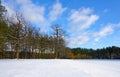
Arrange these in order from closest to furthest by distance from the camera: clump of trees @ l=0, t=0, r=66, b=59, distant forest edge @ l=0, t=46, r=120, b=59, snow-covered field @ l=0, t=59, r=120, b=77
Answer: snow-covered field @ l=0, t=59, r=120, b=77, clump of trees @ l=0, t=0, r=66, b=59, distant forest edge @ l=0, t=46, r=120, b=59

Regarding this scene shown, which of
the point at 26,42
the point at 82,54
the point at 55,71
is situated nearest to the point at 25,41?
the point at 26,42

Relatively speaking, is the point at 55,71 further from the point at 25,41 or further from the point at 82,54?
the point at 82,54

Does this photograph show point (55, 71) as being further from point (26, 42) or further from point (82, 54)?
point (82, 54)

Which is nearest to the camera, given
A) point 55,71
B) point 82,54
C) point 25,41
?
point 55,71

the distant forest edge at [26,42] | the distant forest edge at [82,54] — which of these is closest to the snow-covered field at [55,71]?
the distant forest edge at [26,42]

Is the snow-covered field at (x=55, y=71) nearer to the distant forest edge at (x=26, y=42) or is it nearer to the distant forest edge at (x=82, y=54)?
the distant forest edge at (x=26, y=42)

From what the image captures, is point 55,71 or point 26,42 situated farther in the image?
point 26,42

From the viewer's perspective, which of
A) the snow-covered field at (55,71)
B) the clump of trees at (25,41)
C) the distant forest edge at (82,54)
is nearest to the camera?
the snow-covered field at (55,71)

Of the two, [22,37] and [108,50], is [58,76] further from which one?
[108,50]

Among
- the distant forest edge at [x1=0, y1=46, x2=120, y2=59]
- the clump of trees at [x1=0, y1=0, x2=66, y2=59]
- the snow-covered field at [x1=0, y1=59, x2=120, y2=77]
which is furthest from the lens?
the distant forest edge at [x1=0, y1=46, x2=120, y2=59]

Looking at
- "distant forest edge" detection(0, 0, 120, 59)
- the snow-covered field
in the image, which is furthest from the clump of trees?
the snow-covered field

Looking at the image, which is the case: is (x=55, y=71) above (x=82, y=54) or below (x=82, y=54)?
above

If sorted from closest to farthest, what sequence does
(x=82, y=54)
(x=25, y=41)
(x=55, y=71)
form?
(x=55, y=71) → (x=25, y=41) → (x=82, y=54)

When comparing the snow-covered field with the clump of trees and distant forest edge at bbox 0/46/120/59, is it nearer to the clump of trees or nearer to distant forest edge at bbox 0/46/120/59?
the clump of trees
